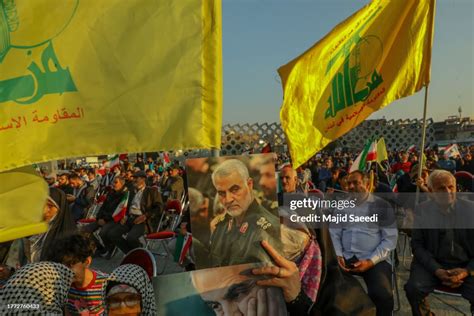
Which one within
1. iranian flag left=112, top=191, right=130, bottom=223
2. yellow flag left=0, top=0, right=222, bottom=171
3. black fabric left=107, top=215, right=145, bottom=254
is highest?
yellow flag left=0, top=0, right=222, bottom=171

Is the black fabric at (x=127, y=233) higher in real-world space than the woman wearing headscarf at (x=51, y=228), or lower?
lower

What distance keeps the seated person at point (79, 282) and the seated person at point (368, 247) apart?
6.55ft

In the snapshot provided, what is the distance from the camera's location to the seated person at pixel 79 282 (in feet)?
8.32

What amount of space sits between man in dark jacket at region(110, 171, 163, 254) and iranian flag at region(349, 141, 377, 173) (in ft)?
11.8

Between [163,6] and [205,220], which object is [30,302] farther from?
[163,6]

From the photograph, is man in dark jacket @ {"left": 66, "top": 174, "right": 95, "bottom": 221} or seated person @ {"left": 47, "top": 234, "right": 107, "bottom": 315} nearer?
seated person @ {"left": 47, "top": 234, "right": 107, "bottom": 315}

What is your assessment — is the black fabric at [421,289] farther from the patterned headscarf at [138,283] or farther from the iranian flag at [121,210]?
the iranian flag at [121,210]

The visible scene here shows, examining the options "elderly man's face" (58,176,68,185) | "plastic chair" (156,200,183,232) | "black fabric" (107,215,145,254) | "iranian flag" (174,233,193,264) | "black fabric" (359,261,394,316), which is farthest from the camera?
"elderly man's face" (58,176,68,185)

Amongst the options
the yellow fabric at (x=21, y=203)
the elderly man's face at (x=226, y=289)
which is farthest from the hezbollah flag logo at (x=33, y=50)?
the elderly man's face at (x=226, y=289)

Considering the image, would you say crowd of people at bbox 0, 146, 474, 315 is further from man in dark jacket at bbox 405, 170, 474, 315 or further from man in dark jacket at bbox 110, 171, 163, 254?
man in dark jacket at bbox 110, 171, 163, 254

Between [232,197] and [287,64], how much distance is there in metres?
3.12

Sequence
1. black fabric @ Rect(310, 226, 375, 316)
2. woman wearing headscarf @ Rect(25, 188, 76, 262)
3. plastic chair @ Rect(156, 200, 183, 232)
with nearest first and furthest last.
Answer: black fabric @ Rect(310, 226, 375, 316), woman wearing headscarf @ Rect(25, 188, 76, 262), plastic chair @ Rect(156, 200, 183, 232)

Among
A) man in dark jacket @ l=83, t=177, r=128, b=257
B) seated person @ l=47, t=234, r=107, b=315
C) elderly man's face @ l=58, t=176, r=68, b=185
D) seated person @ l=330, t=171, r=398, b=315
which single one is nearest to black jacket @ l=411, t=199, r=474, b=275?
seated person @ l=330, t=171, r=398, b=315

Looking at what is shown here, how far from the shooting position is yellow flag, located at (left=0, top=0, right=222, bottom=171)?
5.82 feet
